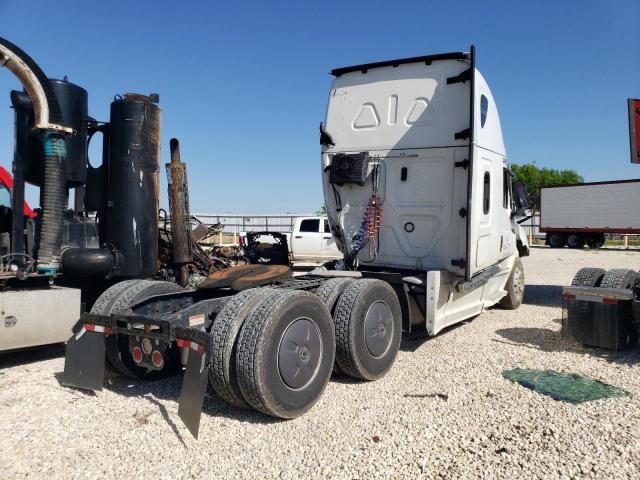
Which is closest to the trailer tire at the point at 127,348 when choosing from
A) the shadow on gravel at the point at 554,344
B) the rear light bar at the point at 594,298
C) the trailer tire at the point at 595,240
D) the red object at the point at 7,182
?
the red object at the point at 7,182

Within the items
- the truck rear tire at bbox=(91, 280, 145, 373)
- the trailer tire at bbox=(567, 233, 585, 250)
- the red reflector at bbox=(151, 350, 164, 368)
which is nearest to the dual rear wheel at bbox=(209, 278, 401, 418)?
the red reflector at bbox=(151, 350, 164, 368)

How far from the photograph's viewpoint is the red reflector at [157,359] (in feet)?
13.3

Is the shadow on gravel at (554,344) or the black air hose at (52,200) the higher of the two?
the black air hose at (52,200)

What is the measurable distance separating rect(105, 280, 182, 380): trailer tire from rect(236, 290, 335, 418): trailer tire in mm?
1110

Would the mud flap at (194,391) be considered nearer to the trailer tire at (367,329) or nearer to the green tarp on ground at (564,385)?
the trailer tire at (367,329)

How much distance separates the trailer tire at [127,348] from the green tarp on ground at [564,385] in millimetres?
3273

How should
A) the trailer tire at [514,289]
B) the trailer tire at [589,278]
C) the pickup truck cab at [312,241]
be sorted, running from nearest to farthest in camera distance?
1. the trailer tire at [589,278]
2. the trailer tire at [514,289]
3. the pickup truck cab at [312,241]

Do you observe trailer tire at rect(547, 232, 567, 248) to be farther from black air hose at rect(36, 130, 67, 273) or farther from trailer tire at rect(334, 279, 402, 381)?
black air hose at rect(36, 130, 67, 273)

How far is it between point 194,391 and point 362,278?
2362 millimetres

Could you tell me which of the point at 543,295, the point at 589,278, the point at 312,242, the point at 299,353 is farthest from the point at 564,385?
the point at 312,242

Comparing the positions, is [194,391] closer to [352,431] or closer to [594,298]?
[352,431]

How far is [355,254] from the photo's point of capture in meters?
6.59

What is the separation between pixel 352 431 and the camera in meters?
3.73

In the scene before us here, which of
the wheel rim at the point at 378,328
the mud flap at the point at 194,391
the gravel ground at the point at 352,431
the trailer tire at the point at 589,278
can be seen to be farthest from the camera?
the trailer tire at the point at 589,278
